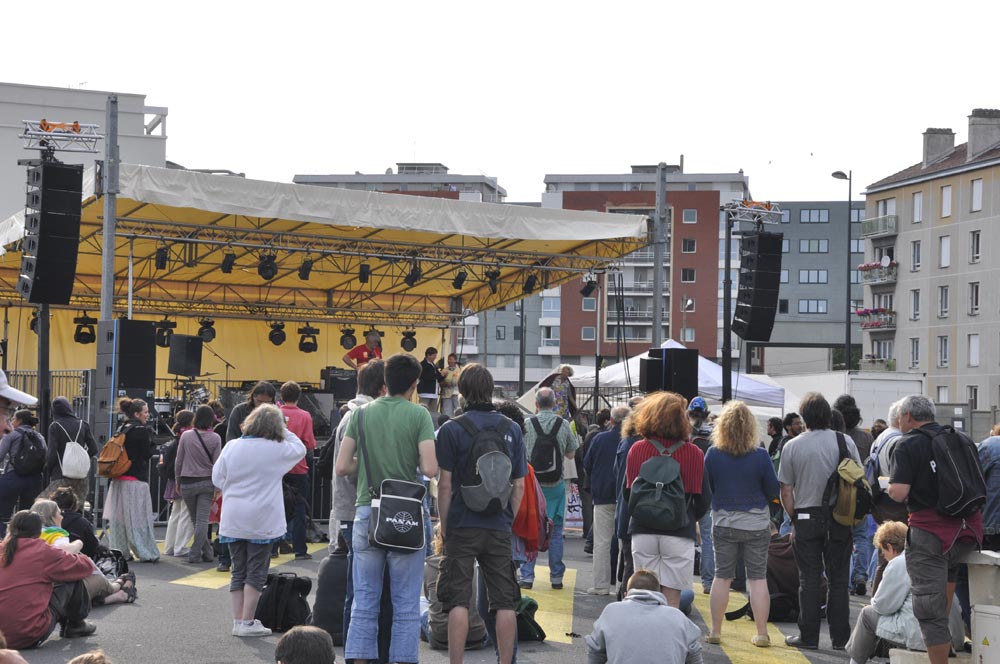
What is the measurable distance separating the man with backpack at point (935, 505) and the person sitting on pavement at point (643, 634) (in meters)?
2.03

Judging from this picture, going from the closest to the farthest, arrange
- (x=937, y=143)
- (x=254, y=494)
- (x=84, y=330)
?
(x=254, y=494)
(x=84, y=330)
(x=937, y=143)

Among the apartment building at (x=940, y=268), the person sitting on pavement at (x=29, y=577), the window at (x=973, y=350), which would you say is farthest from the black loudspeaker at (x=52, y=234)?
the window at (x=973, y=350)

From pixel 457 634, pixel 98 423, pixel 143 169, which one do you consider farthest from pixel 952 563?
pixel 143 169

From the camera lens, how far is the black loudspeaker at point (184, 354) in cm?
2255

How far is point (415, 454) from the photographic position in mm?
6918

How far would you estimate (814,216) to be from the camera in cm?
10294

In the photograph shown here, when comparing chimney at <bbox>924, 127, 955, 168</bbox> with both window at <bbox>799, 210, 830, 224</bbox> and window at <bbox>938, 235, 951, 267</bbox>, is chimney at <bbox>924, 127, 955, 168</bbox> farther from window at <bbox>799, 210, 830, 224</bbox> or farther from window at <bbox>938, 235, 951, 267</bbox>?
window at <bbox>799, 210, 830, 224</bbox>

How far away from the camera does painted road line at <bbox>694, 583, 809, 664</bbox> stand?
834 centimetres

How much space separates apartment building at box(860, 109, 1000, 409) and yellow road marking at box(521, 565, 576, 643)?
53.3 metres

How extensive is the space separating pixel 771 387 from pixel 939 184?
4493 centimetres

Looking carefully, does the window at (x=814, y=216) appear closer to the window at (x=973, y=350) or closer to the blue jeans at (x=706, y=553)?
the window at (x=973, y=350)

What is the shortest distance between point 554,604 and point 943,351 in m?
58.9

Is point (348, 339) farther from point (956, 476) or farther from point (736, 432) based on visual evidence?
point (956, 476)

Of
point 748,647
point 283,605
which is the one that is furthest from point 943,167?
point 283,605
